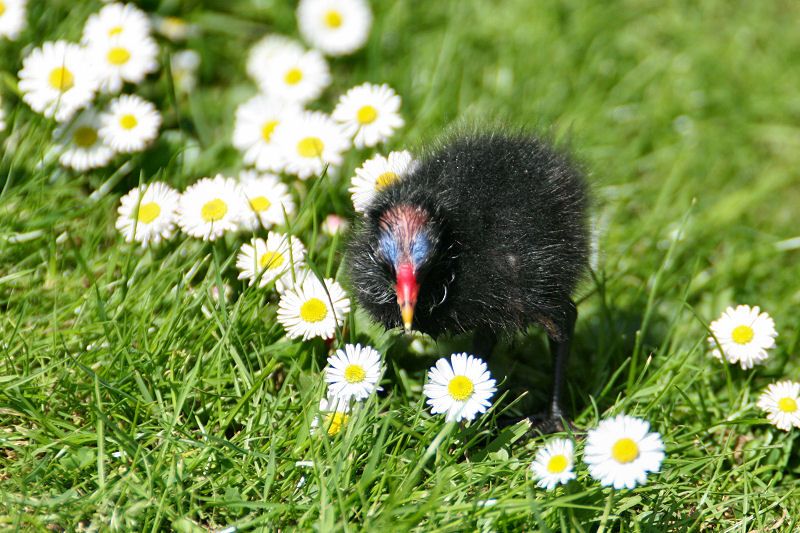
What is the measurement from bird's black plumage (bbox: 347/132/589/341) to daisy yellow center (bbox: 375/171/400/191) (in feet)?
0.37

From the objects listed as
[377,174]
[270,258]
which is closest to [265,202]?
[270,258]

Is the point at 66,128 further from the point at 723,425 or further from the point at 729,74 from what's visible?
the point at 729,74

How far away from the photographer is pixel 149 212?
3.60 metres

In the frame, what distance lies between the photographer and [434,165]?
3416 mm

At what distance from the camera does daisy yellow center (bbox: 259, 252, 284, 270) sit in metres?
3.42

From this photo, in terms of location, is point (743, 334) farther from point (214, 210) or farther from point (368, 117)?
point (214, 210)

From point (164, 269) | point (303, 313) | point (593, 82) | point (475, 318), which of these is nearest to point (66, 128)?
point (164, 269)

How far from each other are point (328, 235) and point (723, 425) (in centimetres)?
174

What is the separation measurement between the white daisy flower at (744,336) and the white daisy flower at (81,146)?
8.94ft

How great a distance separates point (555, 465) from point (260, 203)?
5.51 ft

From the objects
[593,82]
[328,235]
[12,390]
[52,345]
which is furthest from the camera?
[593,82]

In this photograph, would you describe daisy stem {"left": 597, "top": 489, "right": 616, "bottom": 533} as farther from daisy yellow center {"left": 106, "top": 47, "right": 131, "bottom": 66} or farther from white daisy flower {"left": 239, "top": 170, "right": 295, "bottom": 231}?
daisy yellow center {"left": 106, "top": 47, "right": 131, "bottom": 66}

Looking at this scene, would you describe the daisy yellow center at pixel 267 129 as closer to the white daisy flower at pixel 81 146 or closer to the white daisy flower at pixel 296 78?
the white daisy flower at pixel 296 78

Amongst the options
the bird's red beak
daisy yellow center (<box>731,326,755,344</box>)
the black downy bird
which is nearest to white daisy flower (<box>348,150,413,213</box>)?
the black downy bird
